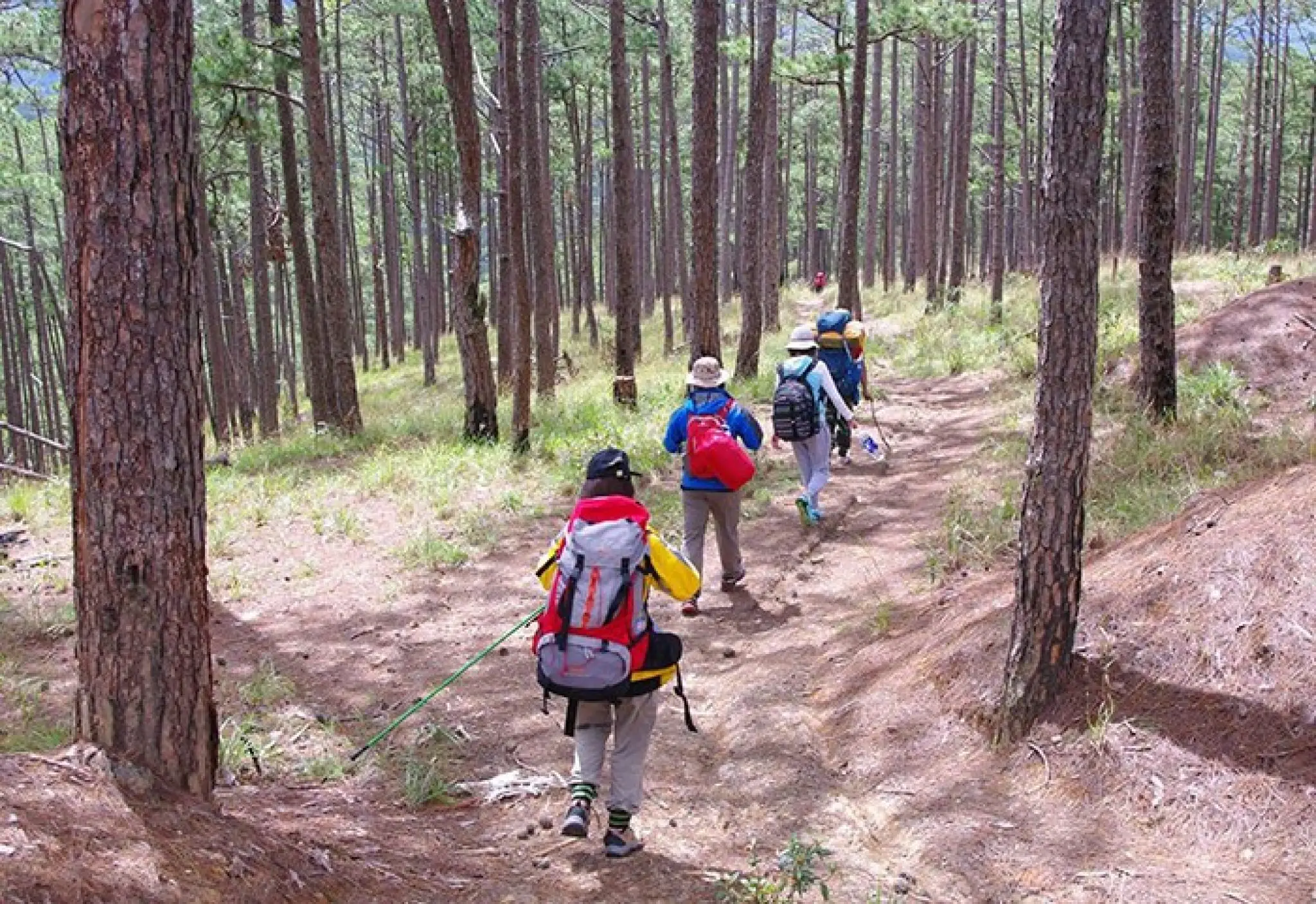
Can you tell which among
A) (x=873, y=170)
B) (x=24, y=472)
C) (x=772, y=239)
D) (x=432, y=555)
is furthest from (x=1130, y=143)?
(x=24, y=472)

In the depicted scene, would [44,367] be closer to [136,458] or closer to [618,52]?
[618,52]

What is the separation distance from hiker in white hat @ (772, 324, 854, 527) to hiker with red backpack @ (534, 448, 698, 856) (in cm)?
414

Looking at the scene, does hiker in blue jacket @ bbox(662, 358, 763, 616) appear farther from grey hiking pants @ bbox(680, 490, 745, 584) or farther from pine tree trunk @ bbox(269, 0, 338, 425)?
pine tree trunk @ bbox(269, 0, 338, 425)

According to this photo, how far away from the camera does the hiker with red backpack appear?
419 cm

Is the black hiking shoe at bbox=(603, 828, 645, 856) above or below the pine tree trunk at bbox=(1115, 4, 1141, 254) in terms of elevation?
below

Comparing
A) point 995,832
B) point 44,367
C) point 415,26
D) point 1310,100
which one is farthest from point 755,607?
point 1310,100

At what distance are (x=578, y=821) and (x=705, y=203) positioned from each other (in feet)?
30.6

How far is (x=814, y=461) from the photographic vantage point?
8938 mm

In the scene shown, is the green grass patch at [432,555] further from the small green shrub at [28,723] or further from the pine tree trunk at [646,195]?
the pine tree trunk at [646,195]

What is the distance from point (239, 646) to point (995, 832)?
17.5ft

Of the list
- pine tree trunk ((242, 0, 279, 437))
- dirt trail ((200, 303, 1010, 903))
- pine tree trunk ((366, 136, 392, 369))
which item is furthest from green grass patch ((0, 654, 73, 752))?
pine tree trunk ((366, 136, 392, 369))

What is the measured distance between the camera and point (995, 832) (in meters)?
4.35

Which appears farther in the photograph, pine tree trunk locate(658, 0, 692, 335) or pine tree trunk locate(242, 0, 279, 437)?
pine tree trunk locate(658, 0, 692, 335)

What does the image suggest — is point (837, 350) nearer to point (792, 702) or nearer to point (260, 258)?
point (792, 702)
